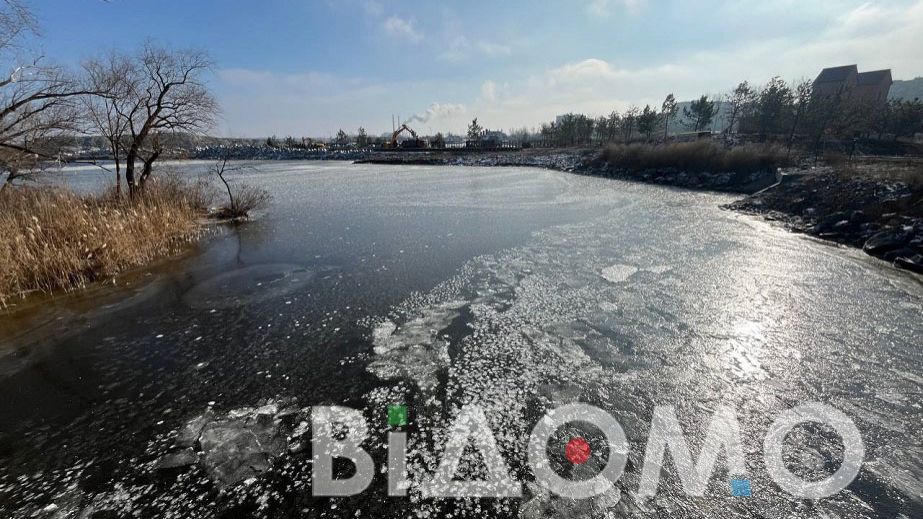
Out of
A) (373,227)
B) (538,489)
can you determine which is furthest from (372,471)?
(373,227)

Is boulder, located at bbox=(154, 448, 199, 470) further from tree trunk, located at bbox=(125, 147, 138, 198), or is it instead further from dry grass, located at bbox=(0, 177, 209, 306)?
tree trunk, located at bbox=(125, 147, 138, 198)

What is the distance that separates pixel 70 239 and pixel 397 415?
30.5 ft

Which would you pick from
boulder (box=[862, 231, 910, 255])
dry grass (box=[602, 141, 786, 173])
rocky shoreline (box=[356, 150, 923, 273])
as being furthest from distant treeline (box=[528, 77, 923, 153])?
boulder (box=[862, 231, 910, 255])

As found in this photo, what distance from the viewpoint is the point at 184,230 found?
39.9ft

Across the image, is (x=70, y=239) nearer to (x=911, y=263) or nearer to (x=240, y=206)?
(x=240, y=206)

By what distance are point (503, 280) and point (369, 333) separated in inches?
133

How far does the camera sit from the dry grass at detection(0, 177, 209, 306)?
7277 mm

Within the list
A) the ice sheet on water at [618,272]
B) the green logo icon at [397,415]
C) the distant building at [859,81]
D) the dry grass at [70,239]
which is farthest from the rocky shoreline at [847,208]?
the distant building at [859,81]

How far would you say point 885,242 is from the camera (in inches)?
382

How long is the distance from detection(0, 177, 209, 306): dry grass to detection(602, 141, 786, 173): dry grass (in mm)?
30436

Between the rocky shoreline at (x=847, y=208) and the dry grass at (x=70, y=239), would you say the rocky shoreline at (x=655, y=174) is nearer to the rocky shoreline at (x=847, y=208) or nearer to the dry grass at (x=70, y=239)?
the rocky shoreline at (x=847, y=208)

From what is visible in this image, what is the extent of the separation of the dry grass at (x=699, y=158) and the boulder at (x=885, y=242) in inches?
636

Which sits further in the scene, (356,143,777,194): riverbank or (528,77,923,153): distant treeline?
(528,77,923,153): distant treeline

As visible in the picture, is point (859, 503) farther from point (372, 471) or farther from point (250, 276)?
point (250, 276)
